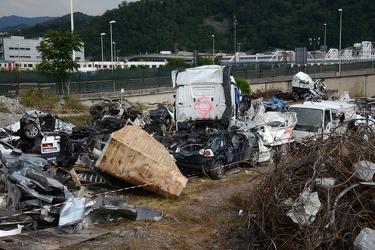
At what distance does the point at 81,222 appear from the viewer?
937 cm

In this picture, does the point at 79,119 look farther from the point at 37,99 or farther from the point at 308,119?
the point at 308,119

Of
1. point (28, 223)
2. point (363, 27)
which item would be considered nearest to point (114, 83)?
point (28, 223)

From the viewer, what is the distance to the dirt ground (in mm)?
8828

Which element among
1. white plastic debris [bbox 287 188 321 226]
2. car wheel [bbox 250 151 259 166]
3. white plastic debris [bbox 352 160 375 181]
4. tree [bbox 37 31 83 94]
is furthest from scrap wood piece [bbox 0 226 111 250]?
tree [bbox 37 31 83 94]

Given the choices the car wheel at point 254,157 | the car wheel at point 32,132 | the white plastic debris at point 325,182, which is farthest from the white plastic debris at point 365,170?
the car wheel at point 32,132

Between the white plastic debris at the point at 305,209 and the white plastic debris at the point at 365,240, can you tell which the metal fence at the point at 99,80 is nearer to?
the white plastic debris at the point at 305,209

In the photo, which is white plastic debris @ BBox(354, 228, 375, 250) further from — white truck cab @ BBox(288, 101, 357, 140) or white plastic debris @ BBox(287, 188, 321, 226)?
white truck cab @ BBox(288, 101, 357, 140)

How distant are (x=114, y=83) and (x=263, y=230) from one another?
92.5ft

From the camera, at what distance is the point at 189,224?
10.1 m

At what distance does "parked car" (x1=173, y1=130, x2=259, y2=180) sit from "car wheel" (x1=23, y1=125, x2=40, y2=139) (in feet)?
21.1

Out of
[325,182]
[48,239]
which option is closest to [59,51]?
[48,239]

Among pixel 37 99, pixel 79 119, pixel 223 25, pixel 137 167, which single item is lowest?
pixel 79 119

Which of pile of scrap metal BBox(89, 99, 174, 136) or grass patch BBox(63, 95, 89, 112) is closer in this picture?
pile of scrap metal BBox(89, 99, 174, 136)

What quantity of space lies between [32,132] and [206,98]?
6.58 meters
